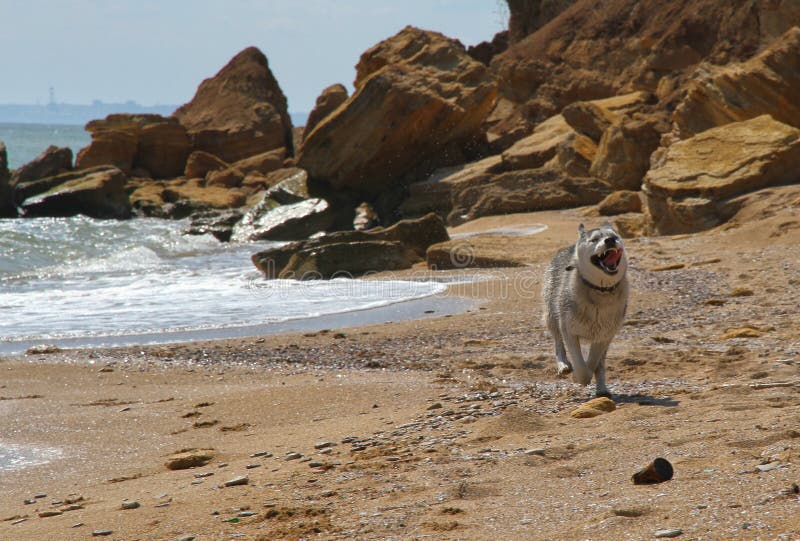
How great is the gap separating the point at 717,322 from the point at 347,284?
251 inches

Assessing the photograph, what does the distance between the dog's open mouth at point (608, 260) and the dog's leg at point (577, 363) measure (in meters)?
0.59

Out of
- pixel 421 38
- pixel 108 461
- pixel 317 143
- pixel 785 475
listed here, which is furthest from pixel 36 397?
pixel 421 38

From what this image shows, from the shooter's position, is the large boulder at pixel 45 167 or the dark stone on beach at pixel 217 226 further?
the large boulder at pixel 45 167

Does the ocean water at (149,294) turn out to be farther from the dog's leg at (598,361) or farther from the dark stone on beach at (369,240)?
Result: the dog's leg at (598,361)

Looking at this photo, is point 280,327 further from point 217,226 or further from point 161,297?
point 217,226

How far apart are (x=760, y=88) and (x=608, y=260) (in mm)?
12226

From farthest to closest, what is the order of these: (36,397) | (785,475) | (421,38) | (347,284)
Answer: (421,38)
(347,284)
(36,397)
(785,475)

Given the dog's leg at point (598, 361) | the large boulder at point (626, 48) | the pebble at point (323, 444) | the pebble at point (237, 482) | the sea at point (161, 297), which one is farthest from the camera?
the large boulder at point (626, 48)

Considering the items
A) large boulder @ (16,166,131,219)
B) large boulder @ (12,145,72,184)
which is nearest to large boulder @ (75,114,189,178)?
large boulder @ (12,145,72,184)

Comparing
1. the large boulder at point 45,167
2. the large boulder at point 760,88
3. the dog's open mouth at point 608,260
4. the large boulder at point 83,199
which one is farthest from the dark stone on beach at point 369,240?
the large boulder at point 45,167

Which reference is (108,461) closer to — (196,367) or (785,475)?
(196,367)

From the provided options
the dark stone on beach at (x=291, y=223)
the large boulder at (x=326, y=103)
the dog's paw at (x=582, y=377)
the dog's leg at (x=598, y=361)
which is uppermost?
the large boulder at (x=326, y=103)

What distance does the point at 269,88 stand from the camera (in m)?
39.8

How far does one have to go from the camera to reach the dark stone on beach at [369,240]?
1551cm
